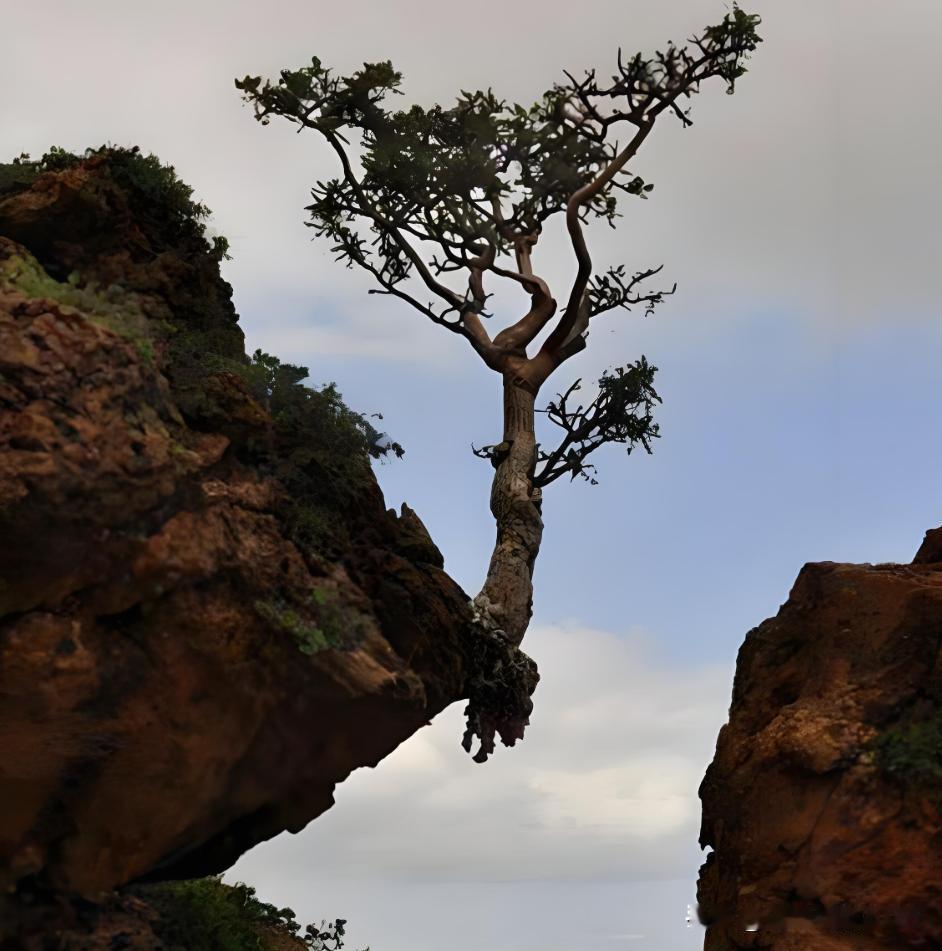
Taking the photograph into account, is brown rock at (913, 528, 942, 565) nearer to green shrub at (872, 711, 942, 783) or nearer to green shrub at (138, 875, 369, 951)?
green shrub at (872, 711, 942, 783)

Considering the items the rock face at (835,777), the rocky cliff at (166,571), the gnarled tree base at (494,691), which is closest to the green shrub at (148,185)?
the rocky cliff at (166,571)

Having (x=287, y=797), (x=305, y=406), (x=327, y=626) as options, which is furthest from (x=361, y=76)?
(x=287, y=797)

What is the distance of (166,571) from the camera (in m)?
10.7

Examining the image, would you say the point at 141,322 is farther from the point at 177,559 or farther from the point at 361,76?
the point at 361,76

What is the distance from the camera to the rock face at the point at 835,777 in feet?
36.7

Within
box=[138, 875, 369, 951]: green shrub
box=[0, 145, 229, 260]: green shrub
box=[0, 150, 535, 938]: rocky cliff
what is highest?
box=[0, 145, 229, 260]: green shrub

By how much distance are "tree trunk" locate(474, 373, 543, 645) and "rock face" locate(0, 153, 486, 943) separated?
7.56ft

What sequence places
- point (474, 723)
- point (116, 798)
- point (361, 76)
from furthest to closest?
point (361, 76)
point (474, 723)
point (116, 798)

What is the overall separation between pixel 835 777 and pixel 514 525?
716cm

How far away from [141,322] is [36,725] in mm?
4060

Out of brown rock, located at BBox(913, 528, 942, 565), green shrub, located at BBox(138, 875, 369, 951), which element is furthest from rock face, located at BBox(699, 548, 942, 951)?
green shrub, located at BBox(138, 875, 369, 951)

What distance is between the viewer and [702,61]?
18297 millimetres

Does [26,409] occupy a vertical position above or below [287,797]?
above

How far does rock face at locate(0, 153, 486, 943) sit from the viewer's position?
10.3 metres
